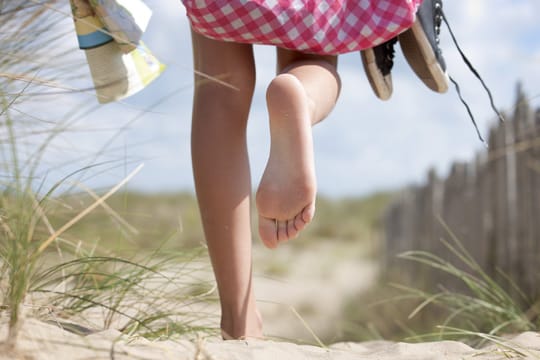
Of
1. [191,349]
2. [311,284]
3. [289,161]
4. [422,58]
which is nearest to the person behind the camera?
[191,349]

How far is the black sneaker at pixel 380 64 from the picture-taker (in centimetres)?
163

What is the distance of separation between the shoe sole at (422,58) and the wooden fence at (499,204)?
1343 millimetres

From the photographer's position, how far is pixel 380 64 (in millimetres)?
1652

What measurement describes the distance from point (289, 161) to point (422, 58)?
0.48 meters

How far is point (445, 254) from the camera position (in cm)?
512

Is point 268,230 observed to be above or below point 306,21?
below

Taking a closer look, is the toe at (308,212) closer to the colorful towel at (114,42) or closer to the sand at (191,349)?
the sand at (191,349)

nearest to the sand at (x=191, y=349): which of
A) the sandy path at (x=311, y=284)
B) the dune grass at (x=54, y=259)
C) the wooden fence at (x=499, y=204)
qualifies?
the dune grass at (x=54, y=259)

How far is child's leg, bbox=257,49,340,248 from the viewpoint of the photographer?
4.35ft

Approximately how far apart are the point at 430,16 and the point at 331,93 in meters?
0.29

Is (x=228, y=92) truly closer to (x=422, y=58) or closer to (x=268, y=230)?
(x=268, y=230)

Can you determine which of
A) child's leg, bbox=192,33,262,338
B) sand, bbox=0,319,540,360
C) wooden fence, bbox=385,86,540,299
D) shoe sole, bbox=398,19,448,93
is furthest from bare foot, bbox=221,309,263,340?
wooden fence, bbox=385,86,540,299

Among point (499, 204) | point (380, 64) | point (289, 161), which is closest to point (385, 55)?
point (380, 64)

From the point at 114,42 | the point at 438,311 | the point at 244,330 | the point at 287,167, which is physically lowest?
the point at 438,311
